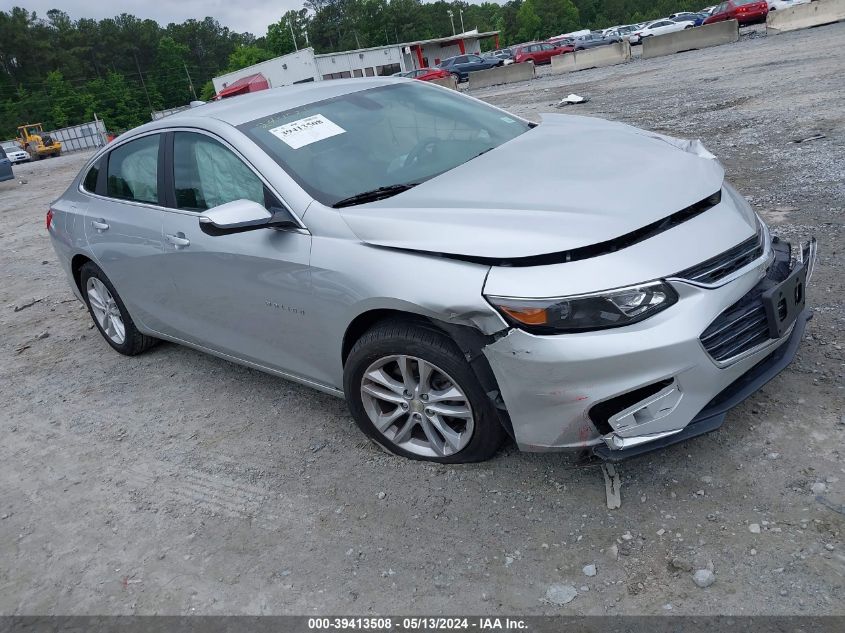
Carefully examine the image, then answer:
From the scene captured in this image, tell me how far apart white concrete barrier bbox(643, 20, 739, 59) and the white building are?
2325 cm

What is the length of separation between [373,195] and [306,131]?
663mm

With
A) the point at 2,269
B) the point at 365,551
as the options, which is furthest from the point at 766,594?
the point at 2,269

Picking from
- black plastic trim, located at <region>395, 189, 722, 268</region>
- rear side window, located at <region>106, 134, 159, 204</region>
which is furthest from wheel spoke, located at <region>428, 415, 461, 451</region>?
rear side window, located at <region>106, 134, 159, 204</region>

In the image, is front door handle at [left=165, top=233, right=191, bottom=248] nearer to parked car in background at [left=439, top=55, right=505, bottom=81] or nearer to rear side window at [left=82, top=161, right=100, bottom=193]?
rear side window at [left=82, top=161, right=100, bottom=193]

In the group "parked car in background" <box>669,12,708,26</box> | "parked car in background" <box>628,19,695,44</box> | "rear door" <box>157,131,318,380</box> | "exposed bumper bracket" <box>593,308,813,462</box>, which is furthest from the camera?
"parked car in background" <box>628,19,695,44</box>

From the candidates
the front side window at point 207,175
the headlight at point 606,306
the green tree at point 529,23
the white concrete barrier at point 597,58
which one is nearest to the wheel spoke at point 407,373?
the headlight at point 606,306

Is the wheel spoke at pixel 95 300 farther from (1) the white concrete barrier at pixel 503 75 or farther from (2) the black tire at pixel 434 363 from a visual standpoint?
(1) the white concrete barrier at pixel 503 75

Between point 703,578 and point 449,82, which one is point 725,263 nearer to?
point 703,578

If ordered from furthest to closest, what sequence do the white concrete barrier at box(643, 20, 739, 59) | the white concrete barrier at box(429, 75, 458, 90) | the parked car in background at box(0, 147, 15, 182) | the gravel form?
the white concrete barrier at box(429, 75, 458, 90), the white concrete barrier at box(643, 20, 739, 59), the parked car in background at box(0, 147, 15, 182), the gravel

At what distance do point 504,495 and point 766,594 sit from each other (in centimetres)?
109

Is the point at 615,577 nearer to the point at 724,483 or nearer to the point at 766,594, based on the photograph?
the point at 766,594

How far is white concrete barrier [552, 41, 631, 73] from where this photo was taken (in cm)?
2810

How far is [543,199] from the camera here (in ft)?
9.77

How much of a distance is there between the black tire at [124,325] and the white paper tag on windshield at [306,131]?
2.01 meters
